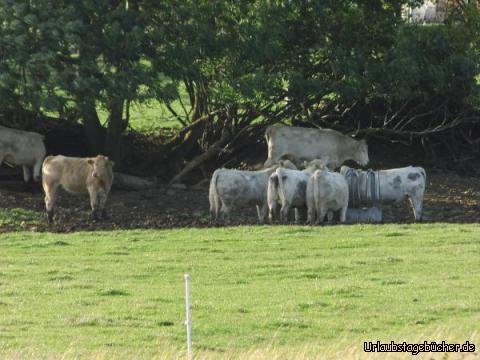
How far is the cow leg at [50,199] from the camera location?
24.3m

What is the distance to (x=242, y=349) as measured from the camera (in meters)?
12.8

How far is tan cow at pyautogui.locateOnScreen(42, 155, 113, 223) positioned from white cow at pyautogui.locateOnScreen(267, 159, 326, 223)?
11.3ft

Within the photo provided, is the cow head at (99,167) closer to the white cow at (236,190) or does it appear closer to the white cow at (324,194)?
the white cow at (236,190)

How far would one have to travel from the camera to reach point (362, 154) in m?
30.1

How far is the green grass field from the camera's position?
13.4m

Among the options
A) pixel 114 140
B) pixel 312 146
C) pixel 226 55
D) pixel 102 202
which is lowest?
pixel 102 202

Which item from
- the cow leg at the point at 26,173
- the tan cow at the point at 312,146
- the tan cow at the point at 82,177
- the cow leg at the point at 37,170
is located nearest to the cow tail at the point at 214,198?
the tan cow at the point at 82,177

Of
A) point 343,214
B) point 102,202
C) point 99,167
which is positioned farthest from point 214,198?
point 343,214

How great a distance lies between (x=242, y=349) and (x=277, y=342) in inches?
21.4

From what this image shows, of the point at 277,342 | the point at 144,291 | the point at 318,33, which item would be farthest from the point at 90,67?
the point at 277,342

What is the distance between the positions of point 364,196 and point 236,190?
8.49ft

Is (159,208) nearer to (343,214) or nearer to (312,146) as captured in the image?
(343,214)

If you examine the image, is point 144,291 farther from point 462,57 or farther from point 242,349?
point 462,57

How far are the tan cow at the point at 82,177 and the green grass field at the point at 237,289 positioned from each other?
2.48m
